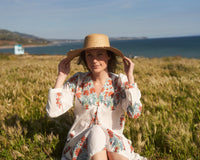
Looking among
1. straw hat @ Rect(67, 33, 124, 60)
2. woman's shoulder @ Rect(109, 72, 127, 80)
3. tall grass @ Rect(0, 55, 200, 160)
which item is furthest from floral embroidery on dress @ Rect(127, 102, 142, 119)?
straw hat @ Rect(67, 33, 124, 60)

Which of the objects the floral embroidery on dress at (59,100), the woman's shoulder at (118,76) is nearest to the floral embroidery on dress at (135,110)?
the woman's shoulder at (118,76)

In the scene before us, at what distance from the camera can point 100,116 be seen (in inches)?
87.7

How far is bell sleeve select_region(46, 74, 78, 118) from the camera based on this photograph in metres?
2.20

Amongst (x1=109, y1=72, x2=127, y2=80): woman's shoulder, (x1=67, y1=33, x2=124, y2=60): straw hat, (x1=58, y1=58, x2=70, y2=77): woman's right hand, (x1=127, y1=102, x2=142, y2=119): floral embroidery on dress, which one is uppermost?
(x1=67, y1=33, x2=124, y2=60): straw hat

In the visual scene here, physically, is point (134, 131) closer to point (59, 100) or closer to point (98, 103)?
point (98, 103)

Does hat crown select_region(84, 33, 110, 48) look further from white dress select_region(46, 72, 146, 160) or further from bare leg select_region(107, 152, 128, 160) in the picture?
bare leg select_region(107, 152, 128, 160)

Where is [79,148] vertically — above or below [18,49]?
below

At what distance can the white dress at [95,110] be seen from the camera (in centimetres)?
199

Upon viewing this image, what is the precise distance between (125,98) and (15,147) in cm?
152

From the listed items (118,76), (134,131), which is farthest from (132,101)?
(134,131)

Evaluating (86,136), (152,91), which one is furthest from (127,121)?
(152,91)

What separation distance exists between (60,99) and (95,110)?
456 millimetres

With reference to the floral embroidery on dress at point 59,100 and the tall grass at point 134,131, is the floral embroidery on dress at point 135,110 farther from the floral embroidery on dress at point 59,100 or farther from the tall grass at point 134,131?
the floral embroidery on dress at point 59,100

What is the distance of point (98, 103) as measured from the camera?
2264 mm
